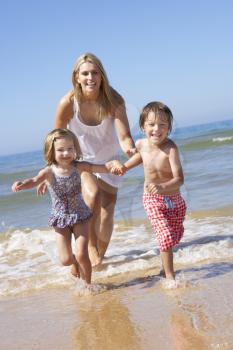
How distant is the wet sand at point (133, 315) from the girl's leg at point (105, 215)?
69cm

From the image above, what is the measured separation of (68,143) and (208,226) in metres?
2.50

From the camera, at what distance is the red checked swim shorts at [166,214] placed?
4.24m

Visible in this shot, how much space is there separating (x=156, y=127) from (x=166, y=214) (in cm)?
73

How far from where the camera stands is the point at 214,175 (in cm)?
1009

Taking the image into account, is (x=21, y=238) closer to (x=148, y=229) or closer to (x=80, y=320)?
(x=148, y=229)

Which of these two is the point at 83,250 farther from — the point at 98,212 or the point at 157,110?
the point at 157,110

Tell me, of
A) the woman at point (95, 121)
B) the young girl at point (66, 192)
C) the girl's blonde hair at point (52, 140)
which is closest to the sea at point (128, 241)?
the woman at point (95, 121)

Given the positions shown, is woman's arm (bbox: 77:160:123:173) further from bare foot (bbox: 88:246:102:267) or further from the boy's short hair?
bare foot (bbox: 88:246:102:267)

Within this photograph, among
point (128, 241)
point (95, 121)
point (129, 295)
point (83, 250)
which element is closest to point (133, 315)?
point (129, 295)

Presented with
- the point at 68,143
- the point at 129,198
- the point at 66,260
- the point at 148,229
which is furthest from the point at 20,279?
the point at 129,198

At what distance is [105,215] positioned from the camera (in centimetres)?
523

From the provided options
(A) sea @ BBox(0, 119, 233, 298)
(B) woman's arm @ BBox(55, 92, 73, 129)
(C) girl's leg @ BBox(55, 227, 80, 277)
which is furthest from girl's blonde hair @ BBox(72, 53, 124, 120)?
(C) girl's leg @ BBox(55, 227, 80, 277)

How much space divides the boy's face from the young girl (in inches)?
24.0

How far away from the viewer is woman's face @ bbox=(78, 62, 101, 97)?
15.5 ft
